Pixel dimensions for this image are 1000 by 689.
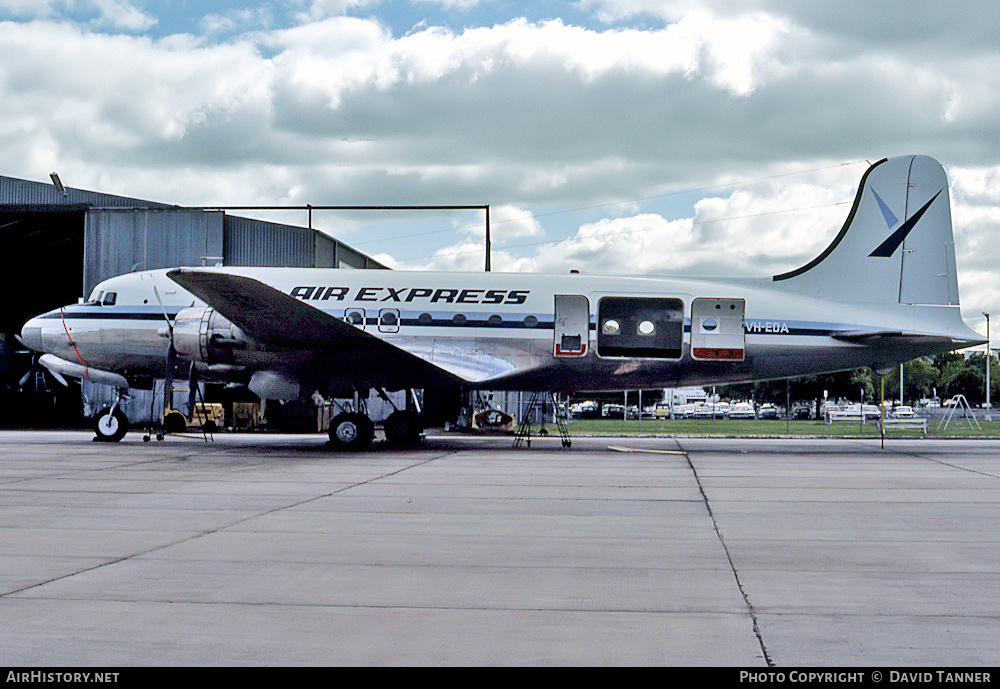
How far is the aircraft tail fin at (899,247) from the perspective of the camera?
2320cm

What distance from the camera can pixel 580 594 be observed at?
22.6 feet

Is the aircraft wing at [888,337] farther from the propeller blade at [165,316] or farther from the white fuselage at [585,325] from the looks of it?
the propeller blade at [165,316]

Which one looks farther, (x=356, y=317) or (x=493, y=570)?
(x=356, y=317)

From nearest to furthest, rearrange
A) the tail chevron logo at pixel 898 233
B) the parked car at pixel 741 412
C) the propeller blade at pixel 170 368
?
the propeller blade at pixel 170 368 → the tail chevron logo at pixel 898 233 → the parked car at pixel 741 412

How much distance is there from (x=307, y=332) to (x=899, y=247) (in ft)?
50.0

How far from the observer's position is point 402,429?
81.3ft

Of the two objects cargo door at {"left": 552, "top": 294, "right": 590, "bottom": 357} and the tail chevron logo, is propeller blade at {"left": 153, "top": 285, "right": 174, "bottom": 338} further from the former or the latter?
the tail chevron logo

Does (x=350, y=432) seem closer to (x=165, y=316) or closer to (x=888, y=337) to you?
(x=165, y=316)

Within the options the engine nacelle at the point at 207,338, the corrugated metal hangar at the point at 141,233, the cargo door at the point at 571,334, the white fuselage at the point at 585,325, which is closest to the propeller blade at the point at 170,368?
the engine nacelle at the point at 207,338

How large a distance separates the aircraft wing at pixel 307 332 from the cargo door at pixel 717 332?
20.3 feet

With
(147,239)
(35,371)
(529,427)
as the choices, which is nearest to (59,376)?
(147,239)
